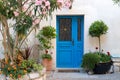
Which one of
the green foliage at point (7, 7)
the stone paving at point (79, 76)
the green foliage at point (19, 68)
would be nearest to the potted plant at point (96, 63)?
the stone paving at point (79, 76)

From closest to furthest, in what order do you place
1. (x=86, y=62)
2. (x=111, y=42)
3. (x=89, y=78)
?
(x=89, y=78) < (x=86, y=62) < (x=111, y=42)

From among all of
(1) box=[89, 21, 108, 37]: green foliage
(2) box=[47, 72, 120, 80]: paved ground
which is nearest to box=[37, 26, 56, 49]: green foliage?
(2) box=[47, 72, 120, 80]: paved ground

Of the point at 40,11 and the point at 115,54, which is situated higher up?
the point at 40,11

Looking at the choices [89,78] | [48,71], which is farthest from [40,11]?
[48,71]

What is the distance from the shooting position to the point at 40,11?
23.9 ft

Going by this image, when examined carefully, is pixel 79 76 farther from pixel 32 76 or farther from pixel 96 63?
pixel 32 76

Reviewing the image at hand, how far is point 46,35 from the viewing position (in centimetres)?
1273

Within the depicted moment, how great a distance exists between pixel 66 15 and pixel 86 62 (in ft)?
7.38

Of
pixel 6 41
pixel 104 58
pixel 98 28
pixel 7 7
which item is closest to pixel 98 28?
pixel 98 28

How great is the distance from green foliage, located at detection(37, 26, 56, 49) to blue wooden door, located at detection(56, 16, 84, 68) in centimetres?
86

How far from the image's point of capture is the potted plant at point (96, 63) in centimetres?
1237

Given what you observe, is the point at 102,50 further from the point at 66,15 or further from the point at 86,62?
the point at 66,15

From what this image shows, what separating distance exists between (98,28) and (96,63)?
4.60 feet

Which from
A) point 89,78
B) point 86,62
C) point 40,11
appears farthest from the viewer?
point 86,62
